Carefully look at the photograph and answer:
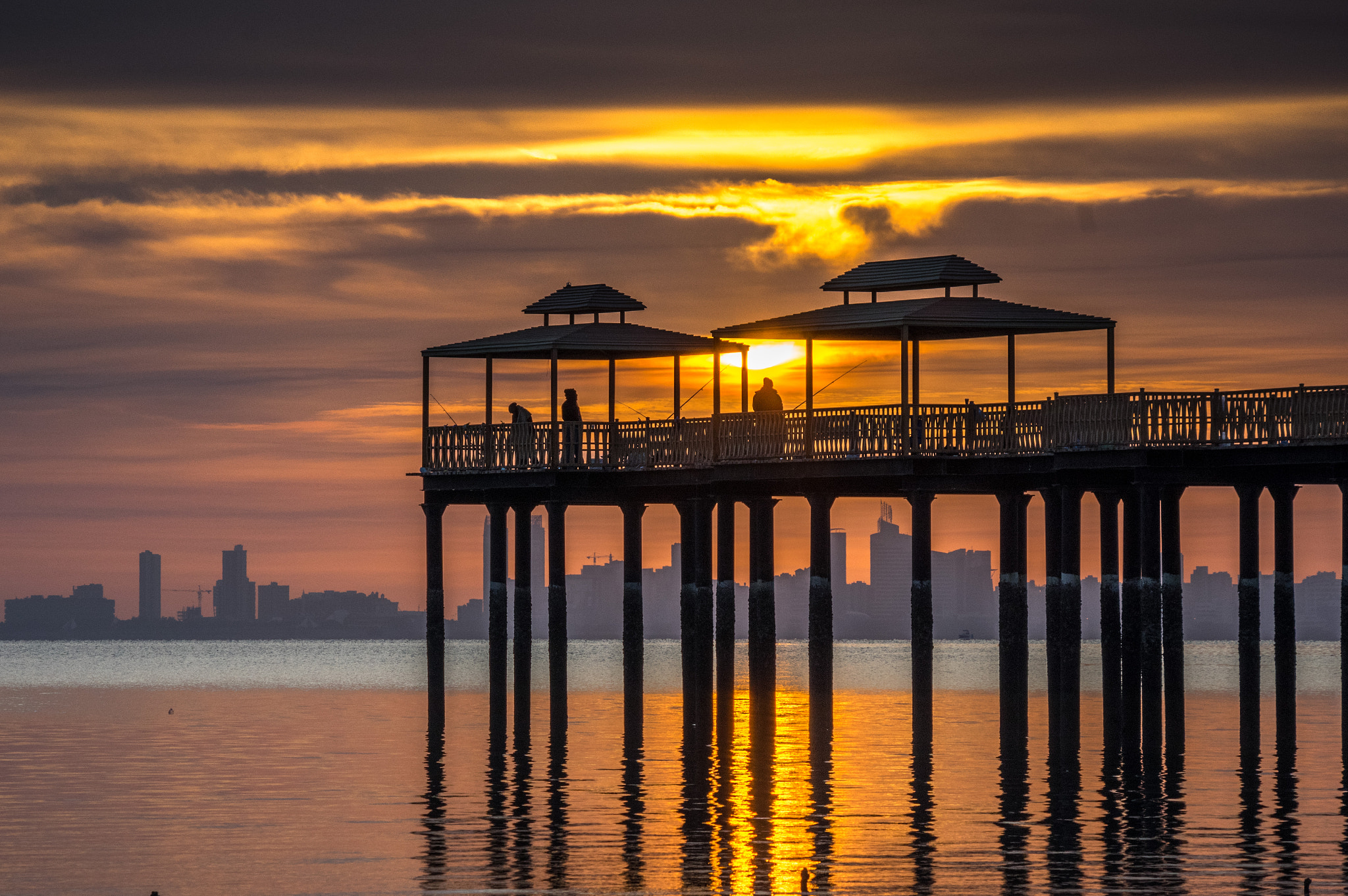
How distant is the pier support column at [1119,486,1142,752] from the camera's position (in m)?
40.7

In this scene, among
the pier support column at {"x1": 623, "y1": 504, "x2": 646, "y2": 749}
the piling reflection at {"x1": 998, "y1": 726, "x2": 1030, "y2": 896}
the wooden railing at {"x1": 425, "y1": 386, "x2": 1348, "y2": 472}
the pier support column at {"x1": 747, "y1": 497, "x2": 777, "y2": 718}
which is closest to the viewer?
the piling reflection at {"x1": 998, "y1": 726, "x2": 1030, "y2": 896}

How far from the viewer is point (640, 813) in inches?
1367

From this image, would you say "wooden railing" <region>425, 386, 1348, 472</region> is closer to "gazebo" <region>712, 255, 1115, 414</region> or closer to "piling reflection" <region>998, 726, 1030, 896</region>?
"gazebo" <region>712, 255, 1115, 414</region>

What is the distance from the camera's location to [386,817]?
35.6 meters

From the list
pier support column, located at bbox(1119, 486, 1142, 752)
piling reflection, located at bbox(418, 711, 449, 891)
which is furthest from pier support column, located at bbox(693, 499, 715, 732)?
pier support column, located at bbox(1119, 486, 1142, 752)

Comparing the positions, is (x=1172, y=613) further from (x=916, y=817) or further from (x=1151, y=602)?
(x=916, y=817)

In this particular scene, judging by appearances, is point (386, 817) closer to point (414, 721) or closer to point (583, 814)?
point (583, 814)

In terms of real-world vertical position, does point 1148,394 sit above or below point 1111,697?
above

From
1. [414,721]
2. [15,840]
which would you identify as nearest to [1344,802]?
[15,840]

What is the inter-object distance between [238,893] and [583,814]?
7692 mm

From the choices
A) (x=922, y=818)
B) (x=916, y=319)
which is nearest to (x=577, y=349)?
(x=916, y=319)

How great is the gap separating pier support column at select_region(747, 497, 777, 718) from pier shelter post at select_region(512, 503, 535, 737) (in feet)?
24.9

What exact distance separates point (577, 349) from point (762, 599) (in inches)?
293

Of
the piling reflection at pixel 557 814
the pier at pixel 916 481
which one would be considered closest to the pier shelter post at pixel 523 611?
the pier at pixel 916 481
